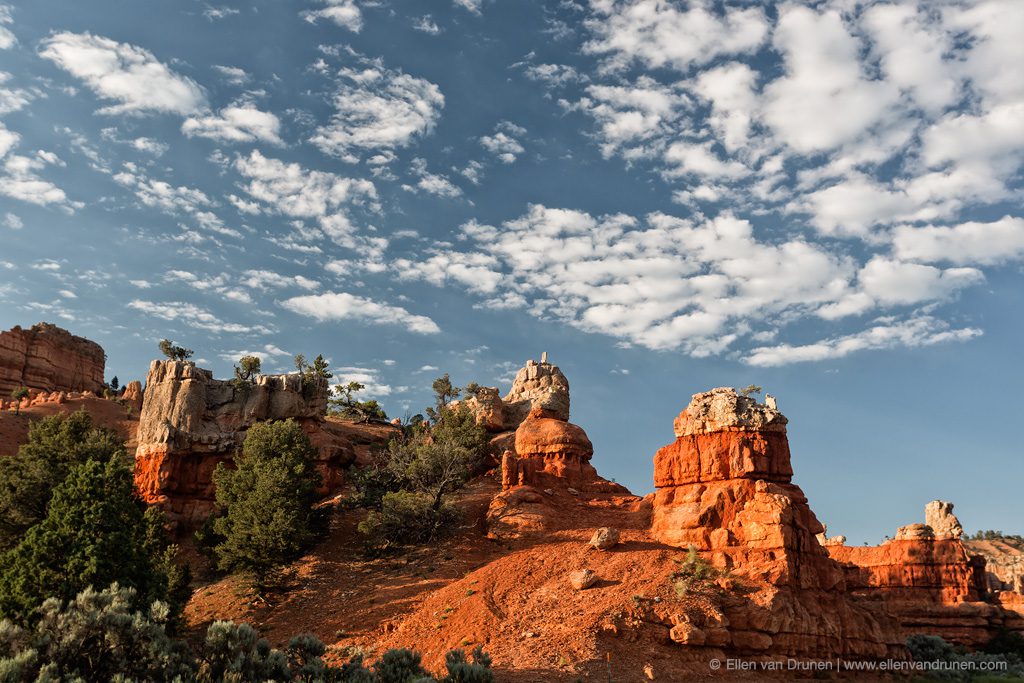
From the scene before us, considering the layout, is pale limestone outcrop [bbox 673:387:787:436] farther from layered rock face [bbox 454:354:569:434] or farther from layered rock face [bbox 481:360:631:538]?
layered rock face [bbox 454:354:569:434]

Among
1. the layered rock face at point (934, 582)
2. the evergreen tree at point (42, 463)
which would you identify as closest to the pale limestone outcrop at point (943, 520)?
the layered rock face at point (934, 582)

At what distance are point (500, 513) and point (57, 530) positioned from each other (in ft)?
68.7

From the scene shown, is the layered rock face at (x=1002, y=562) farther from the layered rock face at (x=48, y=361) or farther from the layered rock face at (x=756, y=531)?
the layered rock face at (x=48, y=361)

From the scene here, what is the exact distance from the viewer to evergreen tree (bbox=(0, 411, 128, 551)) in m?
35.8

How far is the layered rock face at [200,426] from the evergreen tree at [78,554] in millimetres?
19621

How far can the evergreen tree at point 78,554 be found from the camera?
23.9 meters

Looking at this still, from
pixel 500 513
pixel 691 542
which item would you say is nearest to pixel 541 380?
pixel 500 513

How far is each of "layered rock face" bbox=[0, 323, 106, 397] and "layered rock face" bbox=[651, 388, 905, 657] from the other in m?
77.4

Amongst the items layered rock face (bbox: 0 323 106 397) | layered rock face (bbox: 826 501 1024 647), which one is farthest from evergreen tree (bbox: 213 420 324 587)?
layered rock face (bbox: 0 323 106 397)

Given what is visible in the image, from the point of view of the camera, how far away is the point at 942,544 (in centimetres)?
5288

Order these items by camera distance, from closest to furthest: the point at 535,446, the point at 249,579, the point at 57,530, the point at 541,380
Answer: the point at 57,530 < the point at 249,579 < the point at 535,446 < the point at 541,380

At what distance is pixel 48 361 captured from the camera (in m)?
87.8

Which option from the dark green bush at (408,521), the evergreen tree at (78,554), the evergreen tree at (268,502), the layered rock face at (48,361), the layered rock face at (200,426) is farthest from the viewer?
the layered rock face at (48,361)

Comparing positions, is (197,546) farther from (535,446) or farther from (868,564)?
(868,564)
